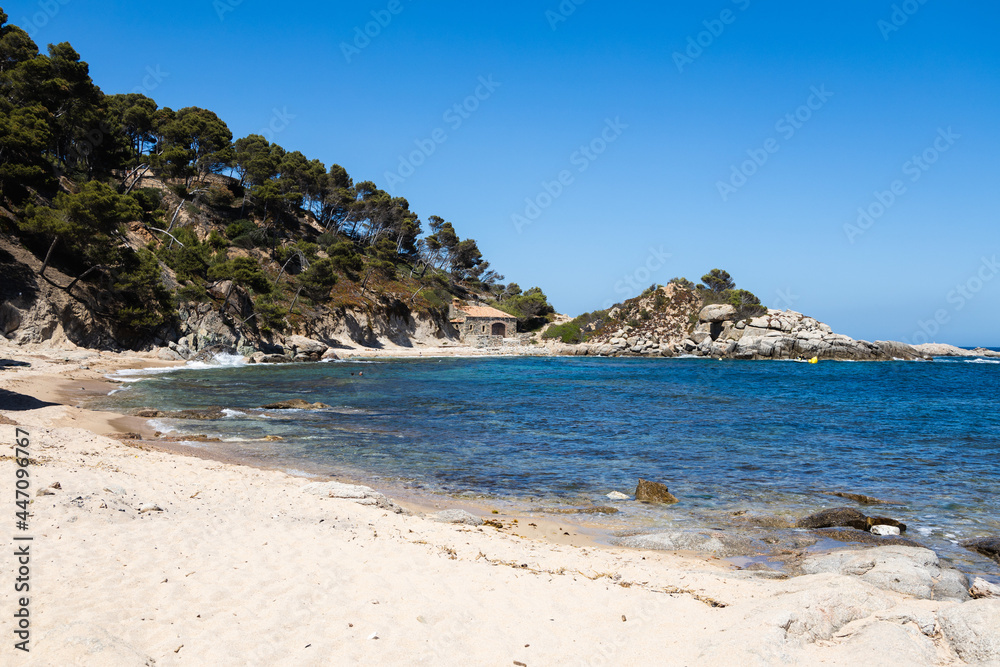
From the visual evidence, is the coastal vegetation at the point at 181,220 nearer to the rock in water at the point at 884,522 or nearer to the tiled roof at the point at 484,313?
the tiled roof at the point at 484,313

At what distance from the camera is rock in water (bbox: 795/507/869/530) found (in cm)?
966

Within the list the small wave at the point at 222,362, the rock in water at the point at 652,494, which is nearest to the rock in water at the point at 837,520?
the rock in water at the point at 652,494

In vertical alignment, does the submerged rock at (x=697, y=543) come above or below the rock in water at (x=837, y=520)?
below

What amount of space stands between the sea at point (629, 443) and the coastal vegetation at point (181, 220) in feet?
32.3

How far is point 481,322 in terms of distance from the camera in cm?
8406

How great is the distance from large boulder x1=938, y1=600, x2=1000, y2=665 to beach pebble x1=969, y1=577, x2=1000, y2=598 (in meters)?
2.16

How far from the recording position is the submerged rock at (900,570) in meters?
6.61

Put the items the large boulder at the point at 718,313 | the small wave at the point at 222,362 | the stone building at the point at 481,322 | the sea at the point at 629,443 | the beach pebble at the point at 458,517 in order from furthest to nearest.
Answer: the stone building at the point at 481,322, the large boulder at the point at 718,313, the small wave at the point at 222,362, the sea at the point at 629,443, the beach pebble at the point at 458,517

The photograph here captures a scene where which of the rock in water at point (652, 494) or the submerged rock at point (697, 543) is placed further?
the rock in water at point (652, 494)

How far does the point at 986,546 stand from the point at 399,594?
880 cm

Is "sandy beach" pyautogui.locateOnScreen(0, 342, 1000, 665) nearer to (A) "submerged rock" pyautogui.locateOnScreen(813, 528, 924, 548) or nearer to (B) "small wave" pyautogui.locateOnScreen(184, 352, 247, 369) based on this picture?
(A) "submerged rock" pyautogui.locateOnScreen(813, 528, 924, 548)

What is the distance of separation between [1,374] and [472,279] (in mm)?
87507

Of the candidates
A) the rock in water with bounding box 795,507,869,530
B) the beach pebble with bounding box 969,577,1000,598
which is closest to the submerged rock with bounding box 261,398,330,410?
the rock in water with bounding box 795,507,869,530

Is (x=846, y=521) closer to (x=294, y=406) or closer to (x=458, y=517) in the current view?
(x=458, y=517)
